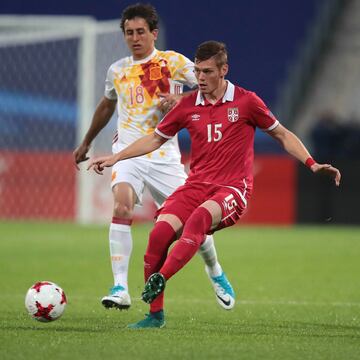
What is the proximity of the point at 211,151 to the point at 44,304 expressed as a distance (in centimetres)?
145

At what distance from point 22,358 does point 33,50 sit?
12753mm

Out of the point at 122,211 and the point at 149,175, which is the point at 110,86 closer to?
the point at 149,175

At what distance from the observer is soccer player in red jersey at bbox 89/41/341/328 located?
6.54 meters

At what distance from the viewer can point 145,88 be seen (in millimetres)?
7691

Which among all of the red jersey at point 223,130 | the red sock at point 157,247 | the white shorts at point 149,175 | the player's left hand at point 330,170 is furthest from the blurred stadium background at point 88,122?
the player's left hand at point 330,170

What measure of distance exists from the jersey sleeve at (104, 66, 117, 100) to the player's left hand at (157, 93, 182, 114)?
59 cm

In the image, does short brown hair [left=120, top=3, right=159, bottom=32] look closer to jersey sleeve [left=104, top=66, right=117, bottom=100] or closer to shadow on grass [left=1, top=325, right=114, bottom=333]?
jersey sleeve [left=104, top=66, right=117, bottom=100]

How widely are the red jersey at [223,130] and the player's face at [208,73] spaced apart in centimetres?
15

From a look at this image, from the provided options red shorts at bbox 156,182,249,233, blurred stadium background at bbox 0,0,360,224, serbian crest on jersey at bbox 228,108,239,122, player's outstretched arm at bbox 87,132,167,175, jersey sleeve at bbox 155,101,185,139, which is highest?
serbian crest on jersey at bbox 228,108,239,122

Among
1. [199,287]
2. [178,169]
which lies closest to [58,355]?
[178,169]

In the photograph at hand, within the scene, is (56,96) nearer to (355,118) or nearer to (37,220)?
(37,220)

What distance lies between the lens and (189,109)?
6.79 metres

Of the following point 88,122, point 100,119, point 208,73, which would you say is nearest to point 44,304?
point 208,73

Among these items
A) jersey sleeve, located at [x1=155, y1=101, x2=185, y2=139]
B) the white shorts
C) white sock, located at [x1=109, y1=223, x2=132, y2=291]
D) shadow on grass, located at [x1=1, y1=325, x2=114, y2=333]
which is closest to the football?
shadow on grass, located at [x1=1, y1=325, x2=114, y2=333]
